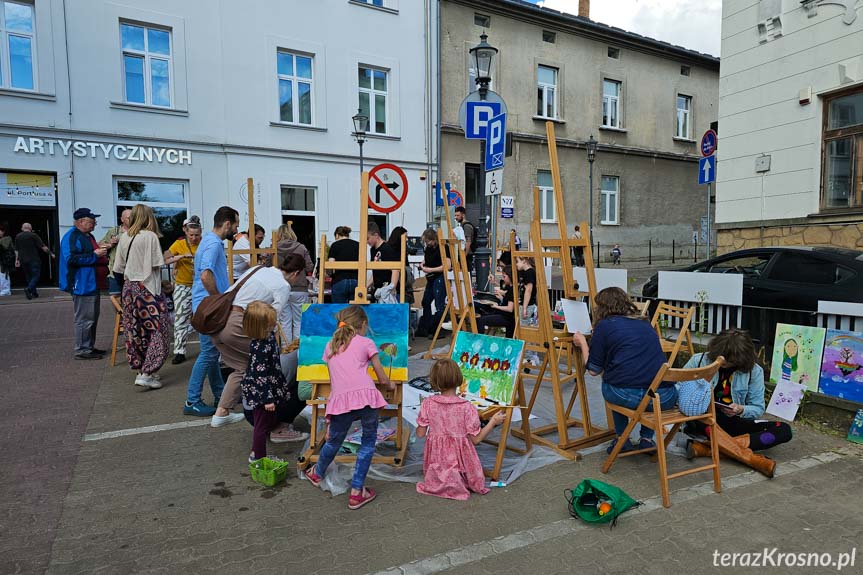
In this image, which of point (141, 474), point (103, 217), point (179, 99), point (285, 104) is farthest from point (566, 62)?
point (141, 474)

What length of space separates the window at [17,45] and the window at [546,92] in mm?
15605

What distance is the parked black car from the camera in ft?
21.6

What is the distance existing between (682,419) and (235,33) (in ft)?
51.9

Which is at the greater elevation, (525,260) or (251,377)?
(525,260)

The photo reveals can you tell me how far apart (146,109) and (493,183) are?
11133 mm

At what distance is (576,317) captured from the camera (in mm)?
4594

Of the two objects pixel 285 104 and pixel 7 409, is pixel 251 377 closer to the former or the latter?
pixel 7 409

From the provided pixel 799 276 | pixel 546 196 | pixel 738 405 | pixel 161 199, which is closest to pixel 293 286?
pixel 738 405

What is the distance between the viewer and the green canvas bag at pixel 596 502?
3.31 m

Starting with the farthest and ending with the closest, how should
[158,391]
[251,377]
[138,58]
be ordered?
1. [138,58]
2. [158,391]
3. [251,377]

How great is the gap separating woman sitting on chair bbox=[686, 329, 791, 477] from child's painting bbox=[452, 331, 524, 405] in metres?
1.45

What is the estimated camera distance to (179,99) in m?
15.1

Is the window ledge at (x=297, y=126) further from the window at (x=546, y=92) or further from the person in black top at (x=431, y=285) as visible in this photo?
the person in black top at (x=431, y=285)

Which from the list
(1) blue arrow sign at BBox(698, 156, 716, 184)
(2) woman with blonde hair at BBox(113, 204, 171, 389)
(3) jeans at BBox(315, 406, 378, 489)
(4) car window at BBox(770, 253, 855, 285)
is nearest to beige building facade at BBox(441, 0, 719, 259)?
(1) blue arrow sign at BBox(698, 156, 716, 184)
